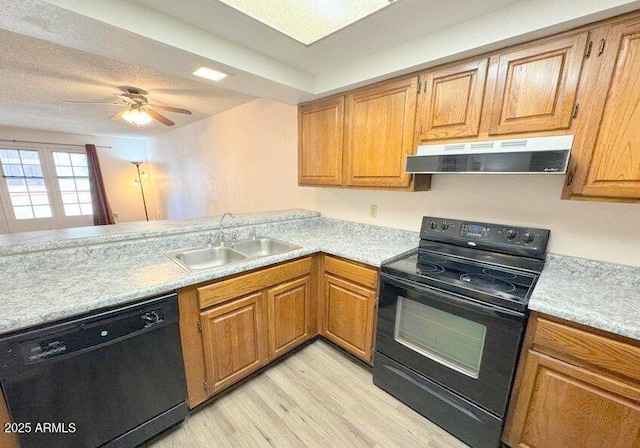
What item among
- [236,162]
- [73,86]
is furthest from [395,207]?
[73,86]

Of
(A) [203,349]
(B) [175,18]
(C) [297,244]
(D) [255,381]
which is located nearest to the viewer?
(B) [175,18]

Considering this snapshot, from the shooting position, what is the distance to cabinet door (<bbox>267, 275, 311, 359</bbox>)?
1.79m

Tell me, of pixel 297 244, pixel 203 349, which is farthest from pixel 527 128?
pixel 203 349

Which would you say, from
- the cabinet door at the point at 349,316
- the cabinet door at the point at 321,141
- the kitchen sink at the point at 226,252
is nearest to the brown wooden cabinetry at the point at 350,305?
the cabinet door at the point at 349,316

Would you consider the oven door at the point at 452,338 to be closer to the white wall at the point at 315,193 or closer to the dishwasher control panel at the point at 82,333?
the white wall at the point at 315,193

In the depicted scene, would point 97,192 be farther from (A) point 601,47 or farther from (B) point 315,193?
(A) point 601,47

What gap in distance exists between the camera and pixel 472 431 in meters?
1.33

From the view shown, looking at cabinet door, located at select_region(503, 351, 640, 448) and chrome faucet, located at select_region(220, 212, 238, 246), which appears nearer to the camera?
cabinet door, located at select_region(503, 351, 640, 448)

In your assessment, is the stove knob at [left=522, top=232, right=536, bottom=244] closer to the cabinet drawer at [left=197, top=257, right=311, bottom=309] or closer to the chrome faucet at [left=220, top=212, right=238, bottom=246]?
the cabinet drawer at [left=197, top=257, right=311, bottom=309]

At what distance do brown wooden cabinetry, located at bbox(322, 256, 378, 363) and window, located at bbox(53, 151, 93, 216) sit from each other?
7.01 metres

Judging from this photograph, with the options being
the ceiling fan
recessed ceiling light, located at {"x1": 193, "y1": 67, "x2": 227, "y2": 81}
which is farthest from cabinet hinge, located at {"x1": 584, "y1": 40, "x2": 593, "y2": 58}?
the ceiling fan

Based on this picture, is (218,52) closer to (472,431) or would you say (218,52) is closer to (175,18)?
(175,18)

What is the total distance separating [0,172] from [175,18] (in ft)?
22.3

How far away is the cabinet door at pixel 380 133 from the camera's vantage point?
1673mm
